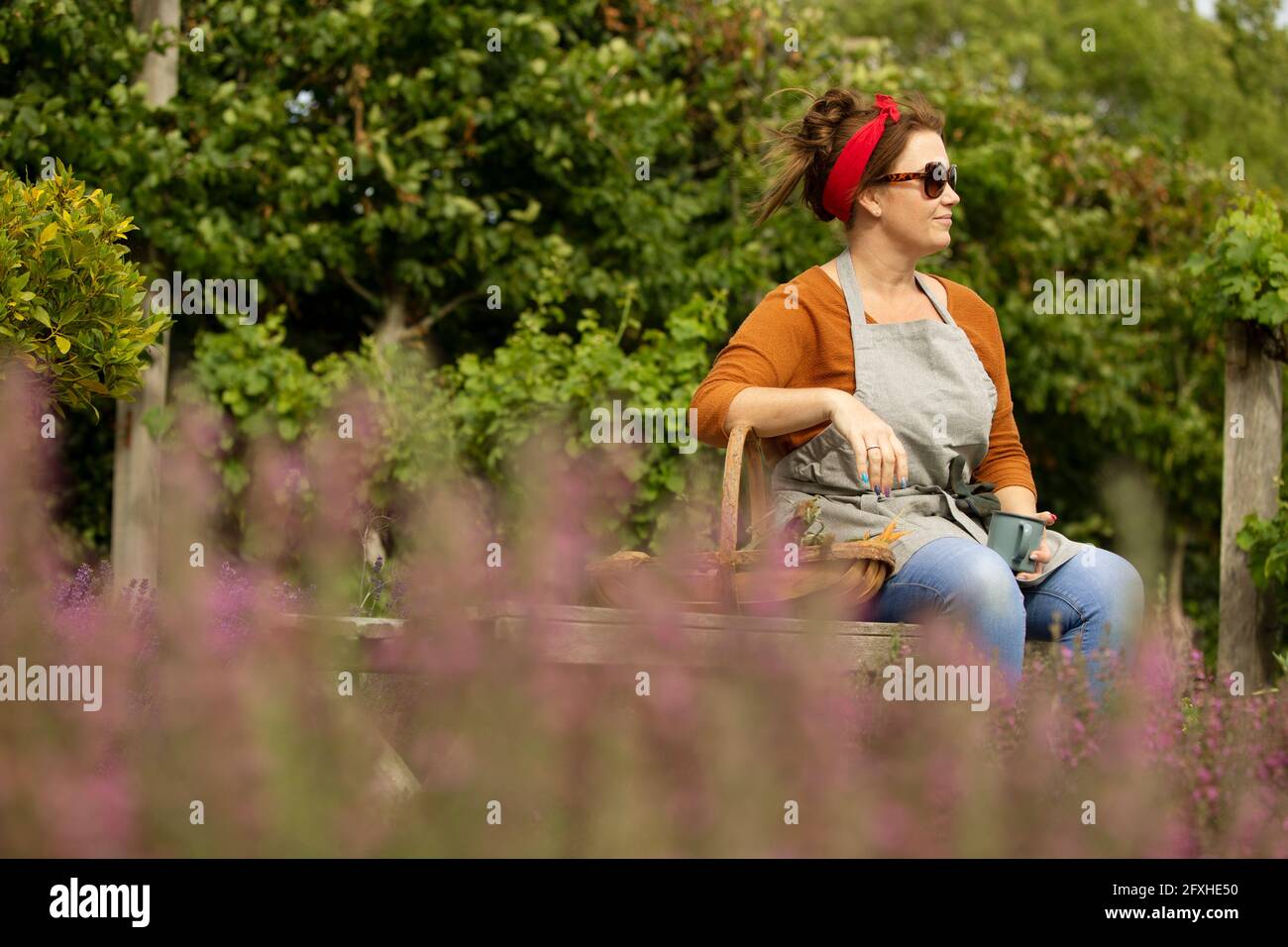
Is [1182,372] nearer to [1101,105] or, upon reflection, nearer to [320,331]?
[320,331]

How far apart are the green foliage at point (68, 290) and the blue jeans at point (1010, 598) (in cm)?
185

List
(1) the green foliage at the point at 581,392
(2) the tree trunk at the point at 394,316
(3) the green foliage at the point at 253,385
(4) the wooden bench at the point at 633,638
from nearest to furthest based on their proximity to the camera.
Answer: (4) the wooden bench at the point at 633,638 → (1) the green foliage at the point at 581,392 → (3) the green foliage at the point at 253,385 → (2) the tree trunk at the point at 394,316

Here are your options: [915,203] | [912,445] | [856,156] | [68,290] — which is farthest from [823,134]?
[68,290]

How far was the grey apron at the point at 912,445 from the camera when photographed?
3.20 m

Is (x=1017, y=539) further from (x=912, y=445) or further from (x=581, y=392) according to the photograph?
(x=581, y=392)

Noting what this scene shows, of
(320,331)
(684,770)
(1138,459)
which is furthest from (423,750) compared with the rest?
(1138,459)

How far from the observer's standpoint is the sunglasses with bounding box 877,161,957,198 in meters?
3.31

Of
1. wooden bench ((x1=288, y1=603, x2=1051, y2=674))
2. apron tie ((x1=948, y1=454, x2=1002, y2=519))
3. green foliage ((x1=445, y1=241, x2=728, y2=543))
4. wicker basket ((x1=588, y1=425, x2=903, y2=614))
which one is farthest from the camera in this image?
green foliage ((x1=445, y1=241, x2=728, y2=543))

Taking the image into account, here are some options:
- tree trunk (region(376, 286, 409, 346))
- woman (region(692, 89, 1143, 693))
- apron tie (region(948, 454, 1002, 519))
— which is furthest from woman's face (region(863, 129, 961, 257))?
tree trunk (region(376, 286, 409, 346))

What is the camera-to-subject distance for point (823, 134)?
3.41 metres

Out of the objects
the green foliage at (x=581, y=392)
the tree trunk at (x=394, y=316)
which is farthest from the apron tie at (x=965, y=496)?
the tree trunk at (x=394, y=316)

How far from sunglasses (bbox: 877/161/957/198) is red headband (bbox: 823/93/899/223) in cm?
7

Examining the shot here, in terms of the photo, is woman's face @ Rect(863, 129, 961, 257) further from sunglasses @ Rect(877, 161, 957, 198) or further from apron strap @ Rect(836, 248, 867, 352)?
apron strap @ Rect(836, 248, 867, 352)

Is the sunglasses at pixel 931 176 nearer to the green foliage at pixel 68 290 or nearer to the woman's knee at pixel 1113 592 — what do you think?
the woman's knee at pixel 1113 592
